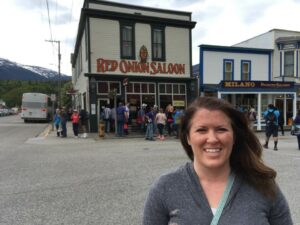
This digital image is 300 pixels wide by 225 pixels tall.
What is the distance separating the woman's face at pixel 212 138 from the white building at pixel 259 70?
63.6ft

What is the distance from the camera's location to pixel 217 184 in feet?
5.93

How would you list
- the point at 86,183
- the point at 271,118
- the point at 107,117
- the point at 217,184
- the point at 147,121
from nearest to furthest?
the point at 217,184
the point at 86,183
the point at 271,118
the point at 147,121
the point at 107,117

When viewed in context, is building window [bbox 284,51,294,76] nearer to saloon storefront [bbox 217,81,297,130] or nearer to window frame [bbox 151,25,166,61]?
saloon storefront [bbox 217,81,297,130]

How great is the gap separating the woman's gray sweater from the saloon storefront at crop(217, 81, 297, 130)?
1901cm

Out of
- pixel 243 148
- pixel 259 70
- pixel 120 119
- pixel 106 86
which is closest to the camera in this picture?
pixel 243 148

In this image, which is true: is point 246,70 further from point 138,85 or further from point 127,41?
point 127,41

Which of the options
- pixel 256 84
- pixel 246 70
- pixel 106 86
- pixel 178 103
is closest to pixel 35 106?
pixel 106 86

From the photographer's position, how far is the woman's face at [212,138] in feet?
5.79

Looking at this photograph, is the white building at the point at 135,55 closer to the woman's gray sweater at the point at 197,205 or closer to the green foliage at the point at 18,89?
the woman's gray sweater at the point at 197,205

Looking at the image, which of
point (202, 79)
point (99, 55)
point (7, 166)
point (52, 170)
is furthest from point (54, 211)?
point (202, 79)

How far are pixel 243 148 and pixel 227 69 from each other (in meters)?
23.4

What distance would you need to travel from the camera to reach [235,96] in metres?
23.1

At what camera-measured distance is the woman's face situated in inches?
69.5

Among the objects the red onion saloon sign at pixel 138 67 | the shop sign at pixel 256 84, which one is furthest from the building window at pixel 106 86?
the shop sign at pixel 256 84
